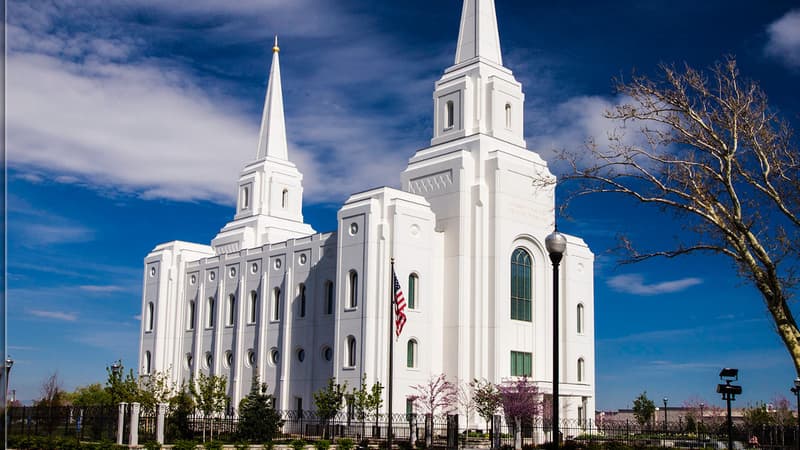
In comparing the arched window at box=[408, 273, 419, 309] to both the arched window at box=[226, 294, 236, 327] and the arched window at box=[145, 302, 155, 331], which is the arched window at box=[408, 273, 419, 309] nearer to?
the arched window at box=[226, 294, 236, 327]

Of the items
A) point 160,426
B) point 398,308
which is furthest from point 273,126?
point 160,426

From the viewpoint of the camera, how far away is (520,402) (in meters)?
40.3

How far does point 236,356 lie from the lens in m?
55.5

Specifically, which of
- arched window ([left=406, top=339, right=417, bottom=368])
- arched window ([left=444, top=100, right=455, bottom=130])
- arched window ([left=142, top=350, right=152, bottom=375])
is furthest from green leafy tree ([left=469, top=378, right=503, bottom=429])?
arched window ([left=142, top=350, right=152, bottom=375])

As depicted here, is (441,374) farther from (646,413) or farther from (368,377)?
(646,413)

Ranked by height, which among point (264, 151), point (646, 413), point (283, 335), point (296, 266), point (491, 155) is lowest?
point (646, 413)

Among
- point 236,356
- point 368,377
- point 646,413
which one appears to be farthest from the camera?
point 646,413

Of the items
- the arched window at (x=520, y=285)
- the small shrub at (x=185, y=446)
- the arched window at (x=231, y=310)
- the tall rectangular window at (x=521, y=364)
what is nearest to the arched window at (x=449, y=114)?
the arched window at (x=520, y=285)

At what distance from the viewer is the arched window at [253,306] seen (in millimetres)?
55541

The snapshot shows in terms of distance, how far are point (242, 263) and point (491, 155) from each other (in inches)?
778

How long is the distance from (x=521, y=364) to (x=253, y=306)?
62.7ft

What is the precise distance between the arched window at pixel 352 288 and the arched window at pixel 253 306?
37.6ft

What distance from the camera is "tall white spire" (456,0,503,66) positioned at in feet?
171

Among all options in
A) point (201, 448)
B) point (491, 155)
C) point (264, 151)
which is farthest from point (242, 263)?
point (201, 448)
